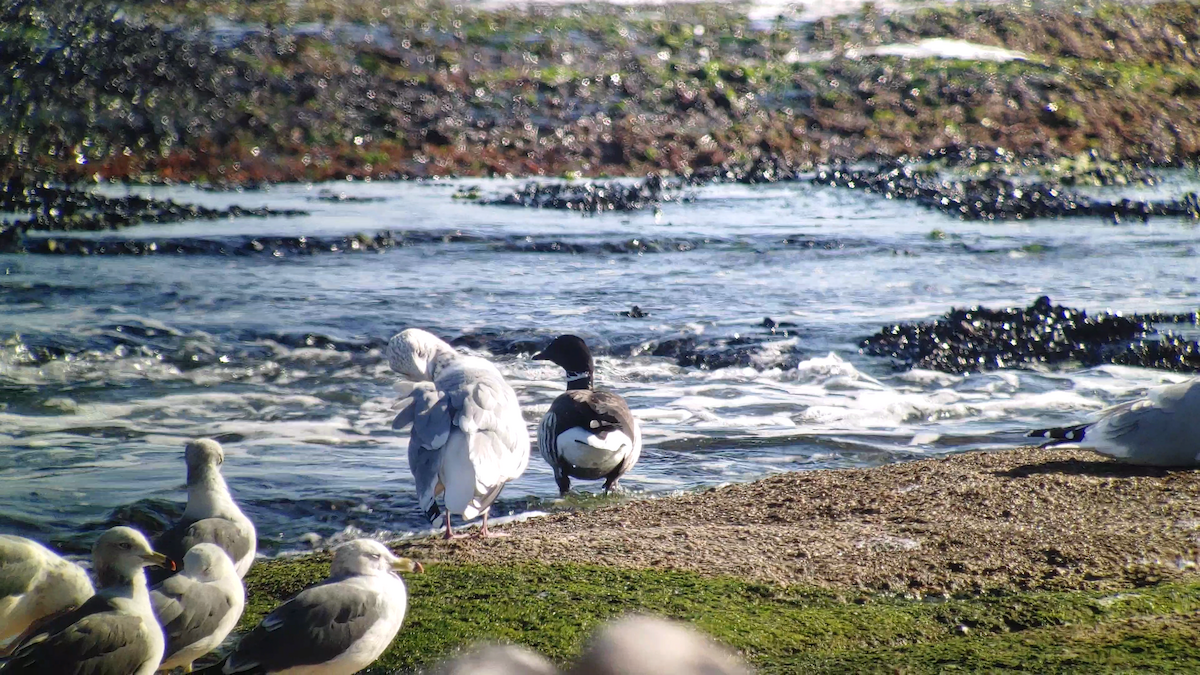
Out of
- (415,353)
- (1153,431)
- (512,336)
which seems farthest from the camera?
(512,336)

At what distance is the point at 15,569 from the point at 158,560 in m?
0.62

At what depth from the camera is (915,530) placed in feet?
18.0

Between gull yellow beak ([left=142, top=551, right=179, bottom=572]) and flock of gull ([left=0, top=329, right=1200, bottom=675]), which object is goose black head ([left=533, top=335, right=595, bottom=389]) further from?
gull yellow beak ([left=142, top=551, right=179, bottom=572])

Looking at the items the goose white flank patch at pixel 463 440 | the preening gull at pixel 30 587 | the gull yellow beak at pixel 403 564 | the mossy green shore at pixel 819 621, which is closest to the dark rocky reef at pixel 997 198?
the goose white flank patch at pixel 463 440

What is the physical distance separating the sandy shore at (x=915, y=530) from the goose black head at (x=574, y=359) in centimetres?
186

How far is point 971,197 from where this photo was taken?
21.3 meters

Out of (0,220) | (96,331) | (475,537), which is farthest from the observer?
(0,220)

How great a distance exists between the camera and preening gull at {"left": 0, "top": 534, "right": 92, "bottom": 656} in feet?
14.7

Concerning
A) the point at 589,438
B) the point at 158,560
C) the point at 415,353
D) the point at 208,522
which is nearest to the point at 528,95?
the point at 415,353

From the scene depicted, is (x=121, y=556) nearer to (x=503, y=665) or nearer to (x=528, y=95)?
(x=503, y=665)

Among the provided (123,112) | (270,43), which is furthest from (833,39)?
(123,112)

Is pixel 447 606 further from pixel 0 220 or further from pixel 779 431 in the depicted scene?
pixel 0 220

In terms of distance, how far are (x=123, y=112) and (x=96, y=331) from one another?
12635 millimetres

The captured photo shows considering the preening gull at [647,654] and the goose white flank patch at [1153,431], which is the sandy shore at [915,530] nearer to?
the goose white flank patch at [1153,431]
